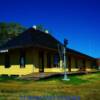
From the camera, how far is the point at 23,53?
32.9m

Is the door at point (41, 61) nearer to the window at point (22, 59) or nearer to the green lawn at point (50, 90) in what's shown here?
the window at point (22, 59)

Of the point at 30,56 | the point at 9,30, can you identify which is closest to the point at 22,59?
the point at 30,56

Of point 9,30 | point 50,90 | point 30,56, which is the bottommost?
point 50,90

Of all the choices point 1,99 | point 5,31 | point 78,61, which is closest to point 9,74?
point 78,61

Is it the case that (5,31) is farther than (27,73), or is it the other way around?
(5,31)

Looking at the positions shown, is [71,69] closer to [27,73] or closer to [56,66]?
[56,66]

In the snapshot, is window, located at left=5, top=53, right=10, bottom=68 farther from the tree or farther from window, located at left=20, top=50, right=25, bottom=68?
the tree

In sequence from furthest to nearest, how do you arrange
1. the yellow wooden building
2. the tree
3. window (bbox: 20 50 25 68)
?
the tree < window (bbox: 20 50 25 68) < the yellow wooden building

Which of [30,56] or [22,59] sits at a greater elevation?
[30,56]

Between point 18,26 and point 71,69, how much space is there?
30.2 metres

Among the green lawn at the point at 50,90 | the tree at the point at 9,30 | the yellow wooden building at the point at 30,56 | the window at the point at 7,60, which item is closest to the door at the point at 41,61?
the yellow wooden building at the point at 30,56

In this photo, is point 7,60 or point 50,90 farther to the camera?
point 7,60

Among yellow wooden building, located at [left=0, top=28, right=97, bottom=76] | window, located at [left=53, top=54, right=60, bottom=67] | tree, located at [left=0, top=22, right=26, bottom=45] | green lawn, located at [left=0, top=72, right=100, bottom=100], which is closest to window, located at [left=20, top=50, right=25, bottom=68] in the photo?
yellow wooden building, located at [left=0, top=28, right=97, bottom=76]

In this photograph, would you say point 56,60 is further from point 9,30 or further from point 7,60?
point 9,30
